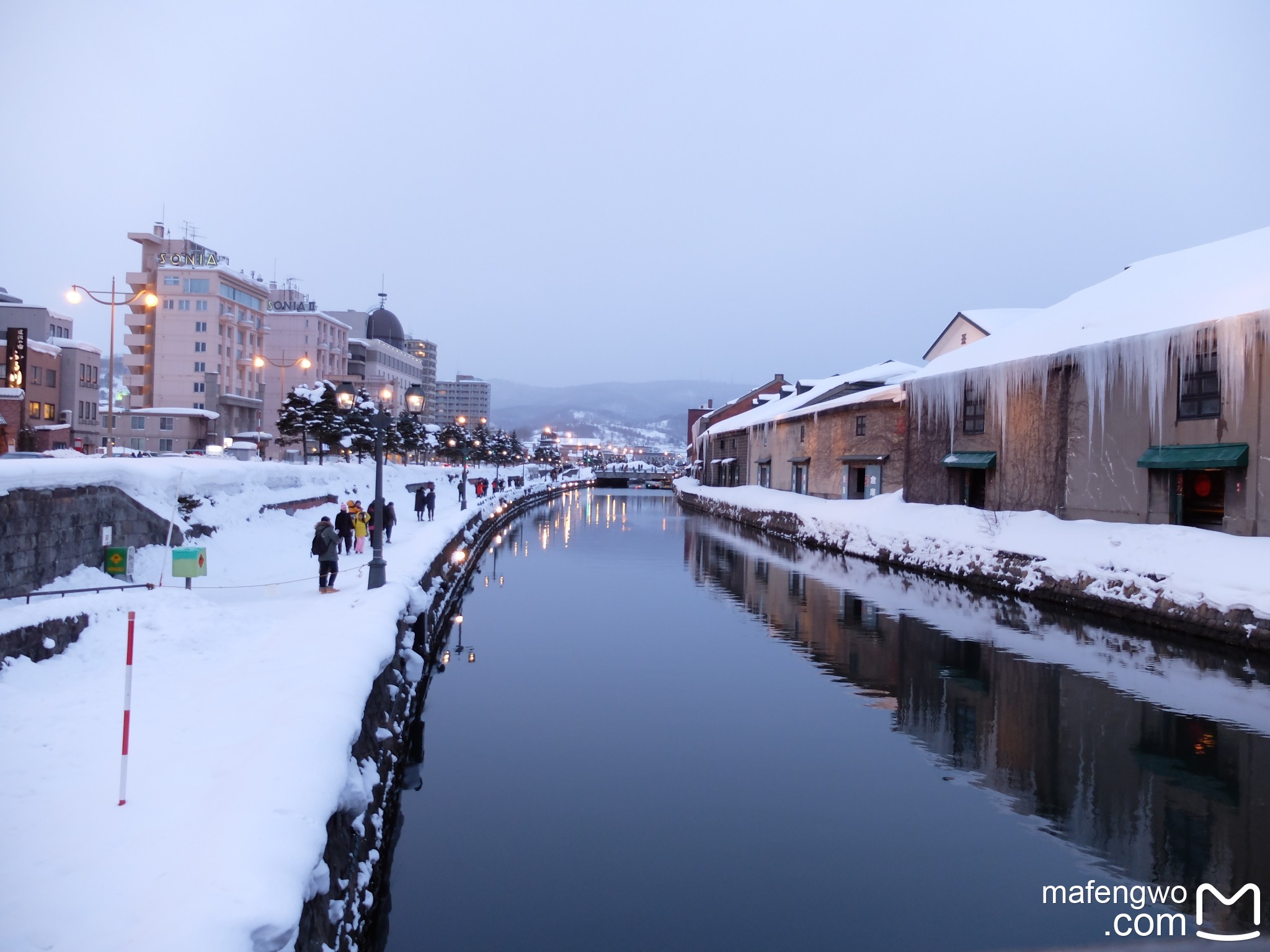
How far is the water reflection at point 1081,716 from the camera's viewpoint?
28.3 ft

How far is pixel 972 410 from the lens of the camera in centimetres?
3188

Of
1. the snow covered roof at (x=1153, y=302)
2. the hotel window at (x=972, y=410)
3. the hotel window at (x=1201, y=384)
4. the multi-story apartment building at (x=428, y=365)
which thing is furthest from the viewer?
the multi-story apartment building at (x=428, y=365)

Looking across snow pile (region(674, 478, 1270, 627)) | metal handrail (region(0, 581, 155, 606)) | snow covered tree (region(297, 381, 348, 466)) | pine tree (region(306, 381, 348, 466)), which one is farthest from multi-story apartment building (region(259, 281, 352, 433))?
metal handrail (region(0, 581, 155, 606))

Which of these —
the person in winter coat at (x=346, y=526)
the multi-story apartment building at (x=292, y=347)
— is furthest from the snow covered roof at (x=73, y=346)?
the person in winter coat at (x=346, y=526)

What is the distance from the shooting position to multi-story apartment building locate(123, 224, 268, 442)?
7456cm

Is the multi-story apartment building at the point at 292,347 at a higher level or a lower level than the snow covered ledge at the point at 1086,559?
higher

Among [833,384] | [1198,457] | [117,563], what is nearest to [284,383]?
[833,384]

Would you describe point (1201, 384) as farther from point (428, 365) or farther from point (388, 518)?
point (428, 365)

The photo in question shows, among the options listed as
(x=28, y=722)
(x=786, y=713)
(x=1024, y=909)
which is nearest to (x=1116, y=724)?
(x=786, y=713)

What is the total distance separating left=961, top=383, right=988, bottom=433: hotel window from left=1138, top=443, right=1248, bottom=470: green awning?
28.9ft

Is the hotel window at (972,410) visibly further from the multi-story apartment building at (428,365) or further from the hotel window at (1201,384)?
the multi-story apartment building at (428,365)

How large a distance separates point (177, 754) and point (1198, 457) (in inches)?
903

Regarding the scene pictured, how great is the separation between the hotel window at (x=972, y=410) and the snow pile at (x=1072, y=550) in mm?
3330

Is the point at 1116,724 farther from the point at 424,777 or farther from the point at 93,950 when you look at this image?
the point at 93,950
